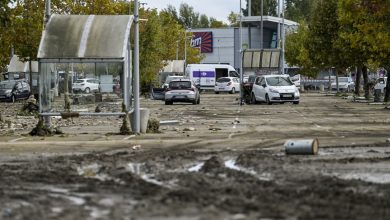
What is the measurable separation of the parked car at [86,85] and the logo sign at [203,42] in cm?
9215

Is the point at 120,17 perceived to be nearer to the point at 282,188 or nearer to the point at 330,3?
the point at 282,188

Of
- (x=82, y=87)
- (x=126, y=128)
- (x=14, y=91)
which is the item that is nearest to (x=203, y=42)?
(x=14, y=91)

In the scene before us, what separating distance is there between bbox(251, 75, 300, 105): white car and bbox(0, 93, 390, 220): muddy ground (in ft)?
68.4

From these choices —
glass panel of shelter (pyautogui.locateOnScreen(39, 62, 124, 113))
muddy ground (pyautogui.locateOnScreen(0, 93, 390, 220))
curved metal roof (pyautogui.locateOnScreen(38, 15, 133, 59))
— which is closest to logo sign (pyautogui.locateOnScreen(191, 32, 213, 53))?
glass panel of shelter (pyautogui.locateOnScreen(39, 62, 124, 113))

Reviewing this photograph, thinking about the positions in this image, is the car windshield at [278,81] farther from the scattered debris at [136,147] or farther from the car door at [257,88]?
the scattered debris at [136,147]

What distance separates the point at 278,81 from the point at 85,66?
74.3 ft

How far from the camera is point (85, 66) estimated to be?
72.4 feet

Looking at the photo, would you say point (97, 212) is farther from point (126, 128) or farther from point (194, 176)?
point (126, 128)

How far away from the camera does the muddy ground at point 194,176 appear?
29.3ft

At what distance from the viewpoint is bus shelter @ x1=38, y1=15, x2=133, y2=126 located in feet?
69.0

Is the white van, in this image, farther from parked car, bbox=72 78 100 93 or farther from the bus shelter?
the bus shelter

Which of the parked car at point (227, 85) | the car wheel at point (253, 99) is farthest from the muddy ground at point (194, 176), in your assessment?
the parked car at point (227, 85)

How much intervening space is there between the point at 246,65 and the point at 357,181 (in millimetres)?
37365

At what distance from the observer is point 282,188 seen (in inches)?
416
